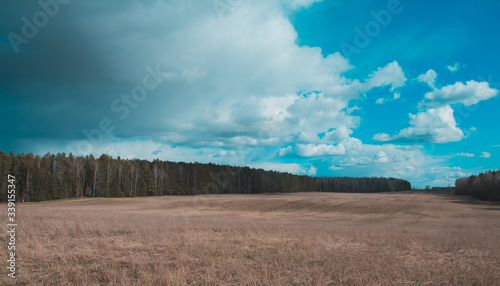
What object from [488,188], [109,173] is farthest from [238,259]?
[488,188]

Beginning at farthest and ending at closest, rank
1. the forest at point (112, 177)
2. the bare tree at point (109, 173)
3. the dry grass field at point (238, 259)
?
1. the bare tree at point (109, 173)
2. the forest at point (112, 177)
3. the dry grass field at point (238, 259)

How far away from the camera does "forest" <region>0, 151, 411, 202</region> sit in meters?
62.7

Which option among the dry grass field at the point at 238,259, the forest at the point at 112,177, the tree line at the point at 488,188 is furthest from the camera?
the tree line at the point at 488,188

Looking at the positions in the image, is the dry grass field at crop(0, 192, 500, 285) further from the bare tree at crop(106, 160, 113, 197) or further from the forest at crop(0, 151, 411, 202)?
the bare tree at crop(106, 160, 113, 197)

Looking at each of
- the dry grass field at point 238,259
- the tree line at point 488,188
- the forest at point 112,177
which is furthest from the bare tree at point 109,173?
the tree line at point 488,188

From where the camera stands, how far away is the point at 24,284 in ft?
27.3

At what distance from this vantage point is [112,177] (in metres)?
80.5

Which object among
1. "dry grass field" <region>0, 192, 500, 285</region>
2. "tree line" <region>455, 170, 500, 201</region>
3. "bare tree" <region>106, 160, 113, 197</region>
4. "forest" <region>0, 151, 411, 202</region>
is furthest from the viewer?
"bare tree" <region>106, 160, 113, 197</region>

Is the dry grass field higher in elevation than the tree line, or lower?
higher

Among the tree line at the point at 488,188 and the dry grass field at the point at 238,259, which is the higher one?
the dry grass field at the point at 238,259

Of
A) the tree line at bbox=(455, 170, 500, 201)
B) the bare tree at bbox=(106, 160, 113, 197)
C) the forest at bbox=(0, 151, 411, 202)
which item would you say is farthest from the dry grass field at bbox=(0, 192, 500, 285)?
the tree line at bbox=(455, 170, 500, 201)

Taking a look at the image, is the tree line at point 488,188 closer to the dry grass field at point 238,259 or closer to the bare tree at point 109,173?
the dry grass field at point 238,259

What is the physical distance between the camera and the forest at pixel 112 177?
2469 inches

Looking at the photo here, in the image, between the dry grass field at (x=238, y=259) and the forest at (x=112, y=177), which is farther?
the forest at (x=112, y=177)
